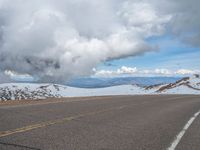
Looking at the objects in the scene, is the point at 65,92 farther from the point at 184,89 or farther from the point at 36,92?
the point at 36,92

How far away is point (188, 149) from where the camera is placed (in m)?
8.91

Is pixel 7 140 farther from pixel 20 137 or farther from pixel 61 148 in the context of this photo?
pixel 61 148

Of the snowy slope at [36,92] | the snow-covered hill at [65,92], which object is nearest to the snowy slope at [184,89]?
the snow-covered hill at [65,92]

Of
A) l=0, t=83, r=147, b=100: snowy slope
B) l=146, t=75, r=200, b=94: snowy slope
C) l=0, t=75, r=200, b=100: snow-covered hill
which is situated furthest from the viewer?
l=146, t=75, r=200, b=94: snowy slope

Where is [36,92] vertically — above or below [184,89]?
above

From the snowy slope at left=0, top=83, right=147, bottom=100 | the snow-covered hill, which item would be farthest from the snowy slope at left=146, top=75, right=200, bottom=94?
the snowy slope at left=0, top=83, right=147, bottom=100

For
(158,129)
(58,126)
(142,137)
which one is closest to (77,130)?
(58,126)

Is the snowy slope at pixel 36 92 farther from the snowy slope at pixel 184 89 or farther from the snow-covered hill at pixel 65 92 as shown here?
the snowy slope at pixel 184 89

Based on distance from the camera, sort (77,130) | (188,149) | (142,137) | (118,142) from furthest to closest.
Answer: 1. (77,130)
2. (142,137)
3. (118,142)
4. (188,149)

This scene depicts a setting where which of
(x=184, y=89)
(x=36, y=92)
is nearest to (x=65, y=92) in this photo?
(x=184, y=89)

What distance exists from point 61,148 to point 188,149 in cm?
294

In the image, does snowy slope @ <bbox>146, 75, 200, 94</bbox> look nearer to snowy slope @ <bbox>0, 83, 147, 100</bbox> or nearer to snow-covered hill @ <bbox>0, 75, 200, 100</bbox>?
snow-covered hill @ <bbox>0, 75, 200, 100</bbox>

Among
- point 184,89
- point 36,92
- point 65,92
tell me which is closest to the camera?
point 36,92

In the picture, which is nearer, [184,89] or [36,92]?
[36,92]
